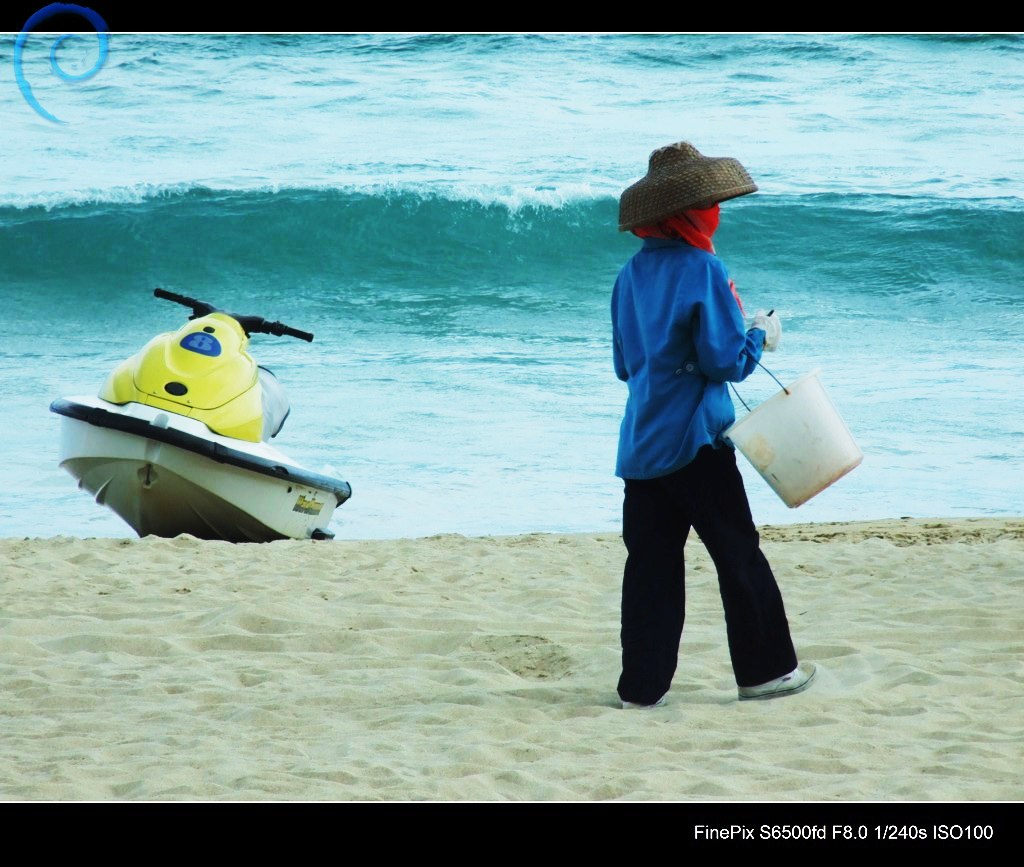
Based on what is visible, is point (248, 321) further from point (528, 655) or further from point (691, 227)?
point (691, 227)

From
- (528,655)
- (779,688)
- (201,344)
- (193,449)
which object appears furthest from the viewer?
(201,344)

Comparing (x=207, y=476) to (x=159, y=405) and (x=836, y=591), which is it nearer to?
(x=159, y=405)

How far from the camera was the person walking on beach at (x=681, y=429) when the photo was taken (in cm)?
371

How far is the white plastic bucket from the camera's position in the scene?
371cm

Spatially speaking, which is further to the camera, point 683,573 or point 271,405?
point 271,405

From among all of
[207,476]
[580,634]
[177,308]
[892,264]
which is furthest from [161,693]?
[892,264]

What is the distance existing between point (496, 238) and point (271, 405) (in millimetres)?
11900

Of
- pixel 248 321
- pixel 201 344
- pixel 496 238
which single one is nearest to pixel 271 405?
pixel 248 321

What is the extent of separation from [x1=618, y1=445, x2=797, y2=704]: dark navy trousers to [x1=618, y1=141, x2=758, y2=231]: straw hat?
707mm

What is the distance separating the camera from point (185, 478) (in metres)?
6.80

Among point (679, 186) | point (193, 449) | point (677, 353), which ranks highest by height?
point (679, 186)

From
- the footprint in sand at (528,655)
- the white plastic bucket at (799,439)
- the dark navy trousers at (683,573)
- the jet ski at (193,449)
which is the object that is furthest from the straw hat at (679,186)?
the jet ski at (193,449)

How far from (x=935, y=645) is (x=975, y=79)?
20.7 m

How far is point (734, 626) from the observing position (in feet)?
12.8
